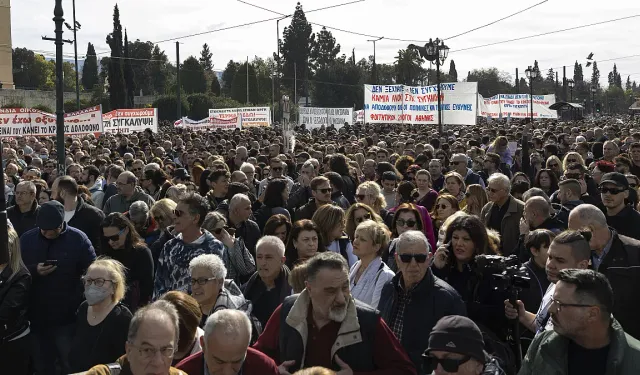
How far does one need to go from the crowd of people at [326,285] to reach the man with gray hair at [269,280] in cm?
1

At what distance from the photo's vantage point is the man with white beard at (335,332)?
4188 millimetres

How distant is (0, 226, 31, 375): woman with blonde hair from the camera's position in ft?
20.4

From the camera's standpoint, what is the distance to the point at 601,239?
5668 mm

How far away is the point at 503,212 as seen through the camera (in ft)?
27.7

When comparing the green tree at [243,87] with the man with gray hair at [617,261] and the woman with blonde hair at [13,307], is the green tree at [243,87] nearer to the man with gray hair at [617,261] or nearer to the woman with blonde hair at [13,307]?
the woman with blonde hair at [13,307]

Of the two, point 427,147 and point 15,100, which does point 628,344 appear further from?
point 15,100

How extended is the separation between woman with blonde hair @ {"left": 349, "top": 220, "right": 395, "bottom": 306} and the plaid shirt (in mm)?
495

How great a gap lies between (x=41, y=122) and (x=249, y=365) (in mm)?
20742

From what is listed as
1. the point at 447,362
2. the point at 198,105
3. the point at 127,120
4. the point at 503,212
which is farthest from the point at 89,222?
the point at 198,105

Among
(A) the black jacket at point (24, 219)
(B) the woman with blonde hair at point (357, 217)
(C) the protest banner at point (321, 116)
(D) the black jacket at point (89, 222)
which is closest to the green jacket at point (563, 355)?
(B) the woman with blonde hair at point (357, 217)

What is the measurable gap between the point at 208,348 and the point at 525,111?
1443 inches

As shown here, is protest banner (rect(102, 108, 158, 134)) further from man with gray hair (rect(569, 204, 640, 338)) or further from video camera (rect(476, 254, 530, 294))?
video camera (rect(476, 254, 530, 294))

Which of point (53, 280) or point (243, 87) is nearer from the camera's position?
point (53, 280)

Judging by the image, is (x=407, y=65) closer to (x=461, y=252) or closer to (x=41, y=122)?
(x=41, y=122)
